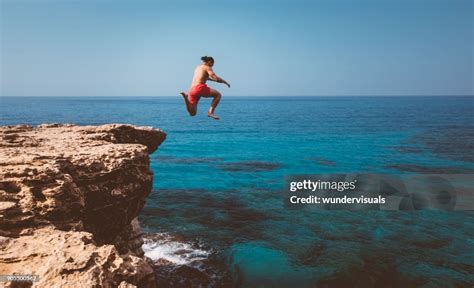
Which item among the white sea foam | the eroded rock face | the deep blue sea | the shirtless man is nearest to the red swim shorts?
the shirtless man

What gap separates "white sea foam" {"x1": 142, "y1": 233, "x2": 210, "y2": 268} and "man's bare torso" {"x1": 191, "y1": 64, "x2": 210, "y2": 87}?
10.1m

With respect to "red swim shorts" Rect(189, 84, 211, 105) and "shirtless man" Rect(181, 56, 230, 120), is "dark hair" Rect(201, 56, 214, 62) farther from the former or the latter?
"red swim shorts" Rect(189, 84, 211, 105)

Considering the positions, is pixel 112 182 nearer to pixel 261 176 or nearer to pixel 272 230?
pixel 272 230

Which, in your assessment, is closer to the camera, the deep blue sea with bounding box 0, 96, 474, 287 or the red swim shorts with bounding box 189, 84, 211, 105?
the red swim shorts with bounding box 189, 84, 211, 105

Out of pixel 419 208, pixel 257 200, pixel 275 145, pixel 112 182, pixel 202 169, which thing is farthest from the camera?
pixel 275 145

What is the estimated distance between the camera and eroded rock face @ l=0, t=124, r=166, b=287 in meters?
5.25

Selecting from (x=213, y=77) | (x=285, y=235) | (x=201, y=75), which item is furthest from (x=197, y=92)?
(x=285, y=235)

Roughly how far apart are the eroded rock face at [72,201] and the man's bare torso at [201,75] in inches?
118

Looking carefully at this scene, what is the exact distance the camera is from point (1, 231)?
660 centimetres

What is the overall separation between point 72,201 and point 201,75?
5.03m

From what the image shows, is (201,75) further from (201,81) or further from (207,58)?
(207,58)

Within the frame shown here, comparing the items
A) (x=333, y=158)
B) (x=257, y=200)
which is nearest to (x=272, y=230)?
(x=257, y=200)

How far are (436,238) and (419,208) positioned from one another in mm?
5108

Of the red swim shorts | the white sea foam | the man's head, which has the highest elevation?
the man's head
